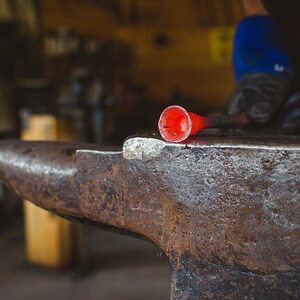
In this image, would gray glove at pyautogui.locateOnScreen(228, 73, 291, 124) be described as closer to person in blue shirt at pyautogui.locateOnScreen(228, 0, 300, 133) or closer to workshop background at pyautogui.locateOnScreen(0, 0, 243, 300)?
person in blue shirt at pyautogui.locateOnScreen(228, 0, 300, 133)

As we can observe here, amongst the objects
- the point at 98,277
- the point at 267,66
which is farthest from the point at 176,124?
the point at 98,277

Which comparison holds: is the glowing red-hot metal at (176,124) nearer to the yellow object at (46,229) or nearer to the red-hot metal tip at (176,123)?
the red-hot metal tip at (176,123)

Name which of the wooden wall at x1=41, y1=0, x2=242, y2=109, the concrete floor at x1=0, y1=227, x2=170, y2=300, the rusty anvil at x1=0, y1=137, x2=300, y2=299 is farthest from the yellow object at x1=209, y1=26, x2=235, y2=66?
the rusty anvil at x1=0, y1=137, x2=300, y2=299

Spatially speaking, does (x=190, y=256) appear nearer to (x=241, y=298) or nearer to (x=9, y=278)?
(x=241, y=298)

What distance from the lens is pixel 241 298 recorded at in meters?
0.78

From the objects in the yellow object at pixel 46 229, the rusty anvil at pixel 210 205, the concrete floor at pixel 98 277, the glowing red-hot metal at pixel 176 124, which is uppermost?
the glowing red-hot metal at pixel 176 124

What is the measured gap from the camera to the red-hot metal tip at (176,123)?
76 cm

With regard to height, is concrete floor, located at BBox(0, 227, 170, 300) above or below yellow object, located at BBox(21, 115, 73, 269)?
below

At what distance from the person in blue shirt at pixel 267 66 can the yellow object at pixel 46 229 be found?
2.10 metres

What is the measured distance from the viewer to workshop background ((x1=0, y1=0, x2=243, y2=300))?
10.6 feet

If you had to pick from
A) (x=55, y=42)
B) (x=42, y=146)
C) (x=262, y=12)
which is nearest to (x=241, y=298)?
(x=42, y=146)

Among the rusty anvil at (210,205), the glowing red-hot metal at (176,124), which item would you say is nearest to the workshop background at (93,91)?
the rusty anvil at (210,205)

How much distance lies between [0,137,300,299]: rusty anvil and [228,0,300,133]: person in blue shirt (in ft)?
1.13

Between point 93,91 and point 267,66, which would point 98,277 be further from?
point 93,91
